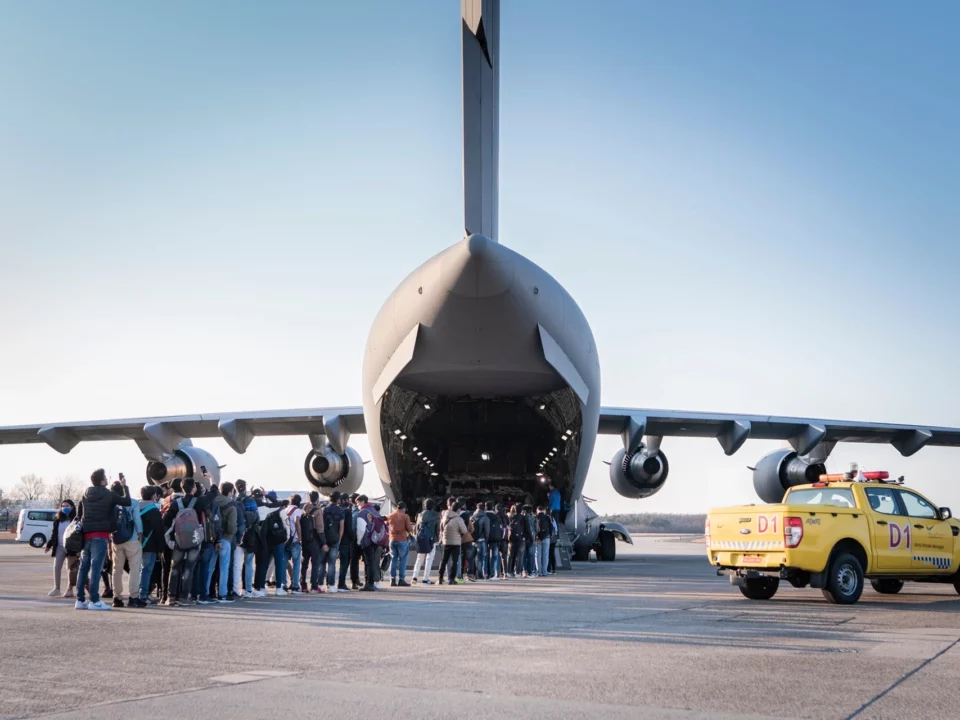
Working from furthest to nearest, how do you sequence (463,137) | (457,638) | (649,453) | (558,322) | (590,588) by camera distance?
(649,453) → (558,322) → (590,588) → (463,137) → (457,638)

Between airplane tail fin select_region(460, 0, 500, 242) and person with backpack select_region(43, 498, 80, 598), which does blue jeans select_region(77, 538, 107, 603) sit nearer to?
person with backpack select_region(43, 498, 80, 598)

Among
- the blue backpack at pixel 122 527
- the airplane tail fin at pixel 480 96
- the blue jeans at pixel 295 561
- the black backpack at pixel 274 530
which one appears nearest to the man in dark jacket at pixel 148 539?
the blue backpack at pixel 122 527

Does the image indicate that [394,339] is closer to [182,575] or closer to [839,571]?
[182,575]

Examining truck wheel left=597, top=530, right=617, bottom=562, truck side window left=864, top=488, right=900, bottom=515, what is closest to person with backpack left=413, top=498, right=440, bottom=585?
truck side window left=864, top=488, right=900, bottom=515

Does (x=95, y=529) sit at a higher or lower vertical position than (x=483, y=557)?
higher

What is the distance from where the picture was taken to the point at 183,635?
24.9ft

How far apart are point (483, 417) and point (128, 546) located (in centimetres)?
1031

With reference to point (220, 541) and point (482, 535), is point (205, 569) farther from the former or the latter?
point (482, 535)

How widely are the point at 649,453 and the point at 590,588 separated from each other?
10003 millimetres

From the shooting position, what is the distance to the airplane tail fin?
952 centimetres

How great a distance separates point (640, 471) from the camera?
75.4 ft

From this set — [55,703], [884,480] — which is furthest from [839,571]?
[55,703]

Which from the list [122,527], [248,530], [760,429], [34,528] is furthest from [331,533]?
[34,528]

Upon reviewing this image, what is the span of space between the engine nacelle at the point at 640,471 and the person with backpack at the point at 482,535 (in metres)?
7.12
